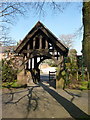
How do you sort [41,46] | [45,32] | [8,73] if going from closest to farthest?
1. [45,32]
2. [41,46]
3. [8,73]

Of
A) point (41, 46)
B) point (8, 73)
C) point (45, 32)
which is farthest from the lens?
point (8, 73)

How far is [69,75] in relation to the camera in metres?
11.0

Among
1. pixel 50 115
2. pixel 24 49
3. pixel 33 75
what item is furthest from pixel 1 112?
pixel 33 75

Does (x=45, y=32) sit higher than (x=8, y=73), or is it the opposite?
(x=45, y=32)

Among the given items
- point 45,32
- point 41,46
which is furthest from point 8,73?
point 45,32

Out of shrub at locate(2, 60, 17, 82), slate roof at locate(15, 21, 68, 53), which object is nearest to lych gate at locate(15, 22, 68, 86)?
slate roof at locate(15, 21, 68, 53)

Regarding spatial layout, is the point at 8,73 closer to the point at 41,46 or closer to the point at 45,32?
the point at 41,46

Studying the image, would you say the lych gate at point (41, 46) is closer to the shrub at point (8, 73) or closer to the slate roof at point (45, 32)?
the slate roof at point (45, 32)

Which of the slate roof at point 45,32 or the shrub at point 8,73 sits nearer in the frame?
the slate roof at point 45,32

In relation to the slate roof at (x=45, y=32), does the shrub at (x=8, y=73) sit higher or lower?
lower

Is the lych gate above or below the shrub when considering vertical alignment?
above

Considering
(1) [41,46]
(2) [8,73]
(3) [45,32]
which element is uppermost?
(3) [45,32]

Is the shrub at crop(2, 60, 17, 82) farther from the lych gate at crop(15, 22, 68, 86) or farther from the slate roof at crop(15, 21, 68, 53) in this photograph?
the slate roof at crop(15, 21, 68, 53)

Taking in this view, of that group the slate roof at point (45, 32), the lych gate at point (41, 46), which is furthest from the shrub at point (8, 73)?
the slate roof at point (45, 32)
